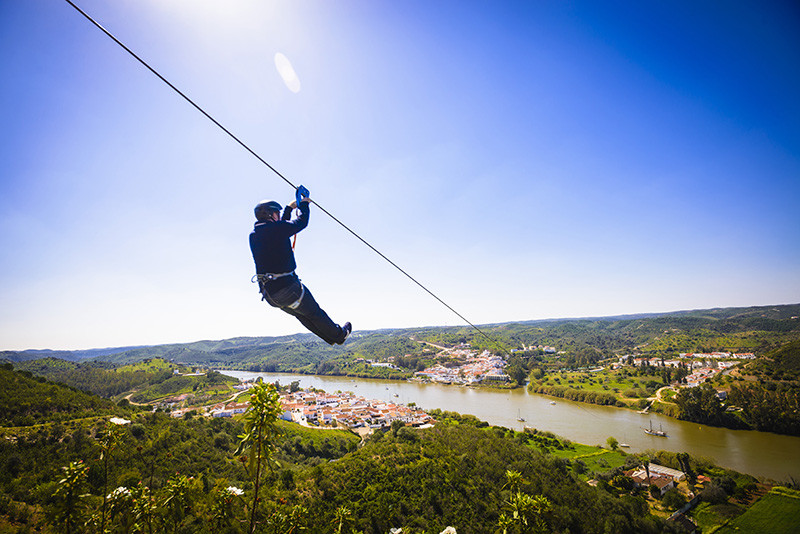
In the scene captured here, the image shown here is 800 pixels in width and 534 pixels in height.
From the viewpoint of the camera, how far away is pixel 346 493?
60.3 ft

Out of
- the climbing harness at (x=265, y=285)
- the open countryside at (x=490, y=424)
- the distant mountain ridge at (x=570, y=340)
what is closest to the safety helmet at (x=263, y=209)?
the climbing harness at (x=265, y=285)

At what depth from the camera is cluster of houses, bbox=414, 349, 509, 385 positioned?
70000mm

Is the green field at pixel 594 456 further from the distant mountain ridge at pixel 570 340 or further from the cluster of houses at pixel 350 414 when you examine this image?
the distant mountain ridge at pixel 570 340

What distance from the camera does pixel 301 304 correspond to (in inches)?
129

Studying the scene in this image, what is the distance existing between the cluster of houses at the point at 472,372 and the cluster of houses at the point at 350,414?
1062 inches

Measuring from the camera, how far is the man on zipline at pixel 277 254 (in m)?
3.04

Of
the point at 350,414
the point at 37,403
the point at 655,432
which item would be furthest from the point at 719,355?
the point at 37,403

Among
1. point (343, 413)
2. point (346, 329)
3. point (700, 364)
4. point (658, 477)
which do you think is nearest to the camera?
point (346, 329)

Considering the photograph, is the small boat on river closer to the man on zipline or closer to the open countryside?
the open countryside

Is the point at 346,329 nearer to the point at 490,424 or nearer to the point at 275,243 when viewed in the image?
the point at 275,243

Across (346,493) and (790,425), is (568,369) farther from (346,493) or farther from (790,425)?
(346,493)

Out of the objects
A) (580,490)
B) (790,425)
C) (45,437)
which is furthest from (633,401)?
(45,437)

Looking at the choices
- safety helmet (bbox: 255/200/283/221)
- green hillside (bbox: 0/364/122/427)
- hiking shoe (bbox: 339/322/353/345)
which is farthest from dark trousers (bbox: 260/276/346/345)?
green hillside (bbox: 0/364/122/427)

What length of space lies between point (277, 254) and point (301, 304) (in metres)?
0.59
